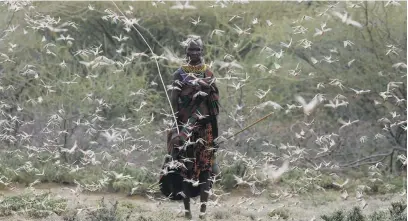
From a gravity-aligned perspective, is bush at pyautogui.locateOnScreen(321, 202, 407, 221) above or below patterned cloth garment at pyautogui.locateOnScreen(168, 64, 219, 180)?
below

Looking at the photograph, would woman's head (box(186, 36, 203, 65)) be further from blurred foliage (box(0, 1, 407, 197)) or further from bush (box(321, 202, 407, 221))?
blurred foliage (box(0, 1, 407, 197))

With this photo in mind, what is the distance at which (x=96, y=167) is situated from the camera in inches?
475

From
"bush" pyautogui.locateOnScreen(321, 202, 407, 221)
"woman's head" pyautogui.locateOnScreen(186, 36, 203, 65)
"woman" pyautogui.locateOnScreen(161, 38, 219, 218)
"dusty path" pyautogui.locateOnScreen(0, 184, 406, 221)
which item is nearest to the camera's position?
"bush" pyautogui.locateOnScreen(321, 202, 407, 221)

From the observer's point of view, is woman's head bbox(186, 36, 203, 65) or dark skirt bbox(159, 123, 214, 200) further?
dark skirt bbox(159, 123, 214, 200)

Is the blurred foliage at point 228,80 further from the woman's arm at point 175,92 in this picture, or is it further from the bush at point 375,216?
the bush at point 375,216

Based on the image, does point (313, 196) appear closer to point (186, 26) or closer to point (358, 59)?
point (358, 59)

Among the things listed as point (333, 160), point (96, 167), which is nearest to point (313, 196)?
point (333, 160)

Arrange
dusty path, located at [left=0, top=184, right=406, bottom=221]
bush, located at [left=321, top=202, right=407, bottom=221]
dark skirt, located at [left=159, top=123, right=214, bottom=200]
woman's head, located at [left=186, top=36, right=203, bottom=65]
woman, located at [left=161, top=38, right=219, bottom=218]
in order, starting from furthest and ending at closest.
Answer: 1. dusty path, located at [left=0, top=184, right=406, bottom=221]
2. dark skirt, located at [left=159, top=123, right=214, bottom=200]
3. woman, located at [left=161, top=38, right=219, bottom=218]
4. woman's head, located at [left=186, top=36, right=203, bottom=65]
5. bush, located at [left=321, top=202, right=407, bottom=221]

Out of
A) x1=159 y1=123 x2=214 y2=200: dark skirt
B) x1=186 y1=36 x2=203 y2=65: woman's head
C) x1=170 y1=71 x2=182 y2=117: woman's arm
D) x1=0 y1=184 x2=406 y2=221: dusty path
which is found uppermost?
x1=186 y1=36 x2=203 y2=65: woman's head

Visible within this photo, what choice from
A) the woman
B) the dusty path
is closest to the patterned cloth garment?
the woman

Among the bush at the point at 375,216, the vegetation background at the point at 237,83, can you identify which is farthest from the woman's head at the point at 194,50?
the vegetation background at the point at 237,83

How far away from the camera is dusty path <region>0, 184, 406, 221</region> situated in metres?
9.04

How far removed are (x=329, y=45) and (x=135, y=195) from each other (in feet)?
14.3

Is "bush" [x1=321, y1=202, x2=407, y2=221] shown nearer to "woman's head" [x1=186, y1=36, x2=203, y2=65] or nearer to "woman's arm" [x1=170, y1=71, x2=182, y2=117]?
"woman's arm" [x1=170, y1=71, x2=182, y2=117]
